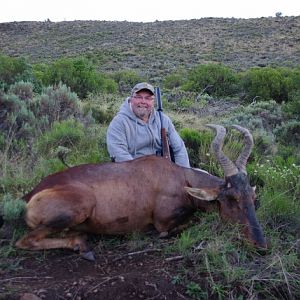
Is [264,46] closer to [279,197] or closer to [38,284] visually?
[279,197]

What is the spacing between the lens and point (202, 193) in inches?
201

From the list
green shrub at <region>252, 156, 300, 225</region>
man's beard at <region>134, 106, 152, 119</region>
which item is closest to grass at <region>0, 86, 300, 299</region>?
green shrub at <region>252, 156, 300, 225</region>

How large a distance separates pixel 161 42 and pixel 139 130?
33.1 meters

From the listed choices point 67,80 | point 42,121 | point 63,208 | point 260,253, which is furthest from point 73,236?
point 67,80

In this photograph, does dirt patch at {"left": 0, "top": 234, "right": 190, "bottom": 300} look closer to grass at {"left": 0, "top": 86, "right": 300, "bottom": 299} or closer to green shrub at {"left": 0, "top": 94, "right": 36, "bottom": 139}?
grass at {"left": 0, "top": 86, "right": 300, "bottom": 299}

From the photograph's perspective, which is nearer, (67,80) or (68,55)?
(67,80)

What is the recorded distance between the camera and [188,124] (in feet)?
32.3

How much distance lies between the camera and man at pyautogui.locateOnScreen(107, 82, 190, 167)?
6.37 metres

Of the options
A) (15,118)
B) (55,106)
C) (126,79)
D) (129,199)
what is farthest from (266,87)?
(129,199)

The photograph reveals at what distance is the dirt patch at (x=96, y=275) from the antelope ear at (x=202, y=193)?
55 centimetres

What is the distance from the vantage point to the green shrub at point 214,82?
1712cm

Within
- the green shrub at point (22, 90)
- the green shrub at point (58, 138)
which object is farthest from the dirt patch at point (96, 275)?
the green shrub at point (22, 90)

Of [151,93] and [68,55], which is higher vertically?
[151,93]

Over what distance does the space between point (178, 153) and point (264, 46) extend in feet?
98.8
